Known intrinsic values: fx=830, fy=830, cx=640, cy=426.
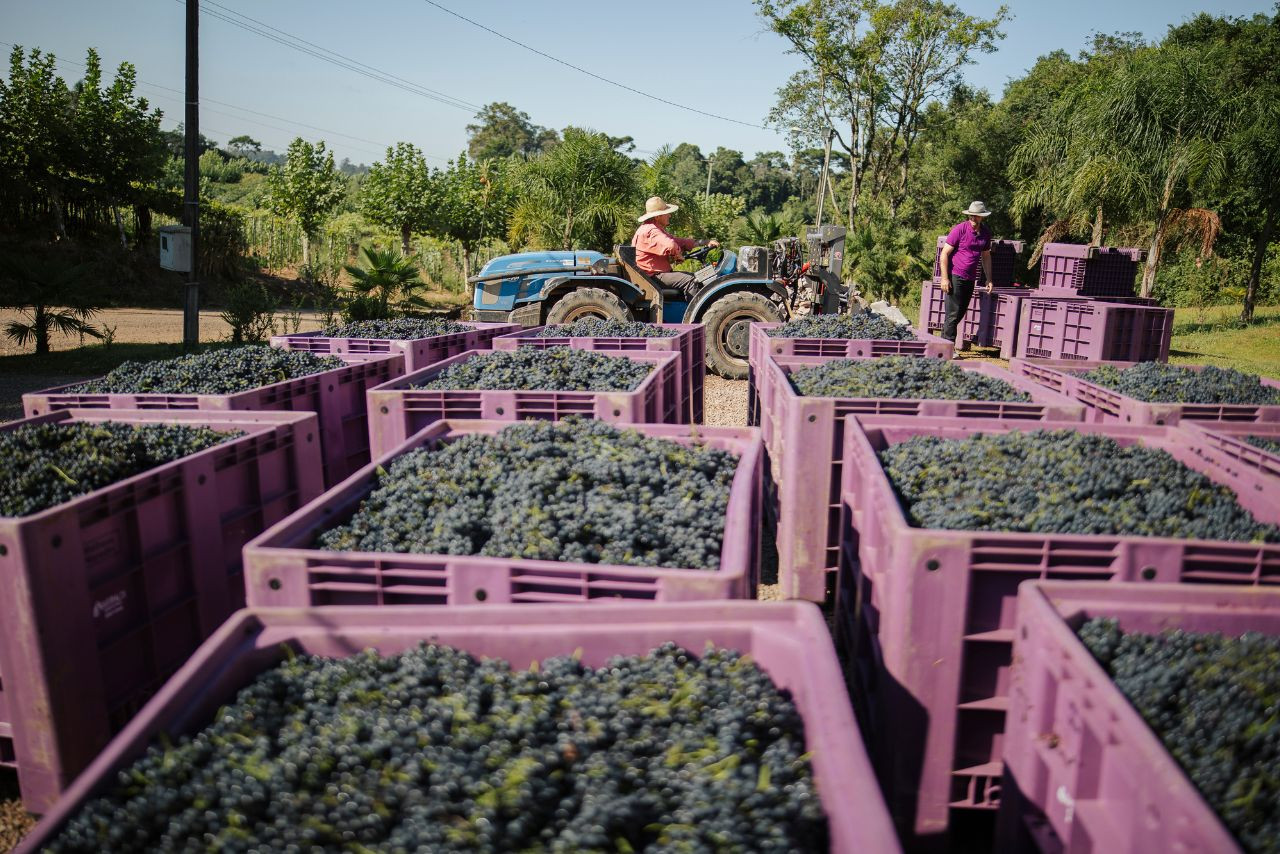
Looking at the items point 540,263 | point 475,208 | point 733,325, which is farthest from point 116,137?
point 733,325

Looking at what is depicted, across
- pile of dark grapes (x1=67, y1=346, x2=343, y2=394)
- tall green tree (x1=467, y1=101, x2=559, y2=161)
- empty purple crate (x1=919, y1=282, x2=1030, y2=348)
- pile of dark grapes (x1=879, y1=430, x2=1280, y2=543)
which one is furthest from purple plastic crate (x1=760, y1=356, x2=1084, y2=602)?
tall green tree (x1=467, y1=101, x2=559, y2=161)

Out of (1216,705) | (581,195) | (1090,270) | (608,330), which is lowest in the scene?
(1216,705)

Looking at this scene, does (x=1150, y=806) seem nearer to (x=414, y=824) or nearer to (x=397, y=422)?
(x=414, y=824)

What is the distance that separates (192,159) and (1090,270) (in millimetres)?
14964

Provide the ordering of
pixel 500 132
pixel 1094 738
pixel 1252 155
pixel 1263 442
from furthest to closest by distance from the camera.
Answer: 1. pixel 500 132
2. pixel 1252 155
3. pixel 1263 442
4. pixel 1094 738

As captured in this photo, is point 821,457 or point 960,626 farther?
point 821,457

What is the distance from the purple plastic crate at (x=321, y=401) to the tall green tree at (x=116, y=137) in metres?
24.4

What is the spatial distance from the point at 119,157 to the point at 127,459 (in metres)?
27.3

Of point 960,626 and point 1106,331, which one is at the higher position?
point 1106,331

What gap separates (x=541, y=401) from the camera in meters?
4.39

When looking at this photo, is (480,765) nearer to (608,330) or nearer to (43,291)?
(608,330)

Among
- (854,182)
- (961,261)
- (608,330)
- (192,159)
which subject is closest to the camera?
(608,330)

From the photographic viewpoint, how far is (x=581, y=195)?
85.6ft

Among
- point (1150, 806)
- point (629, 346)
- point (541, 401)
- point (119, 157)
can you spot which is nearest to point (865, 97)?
point (119, 157)
